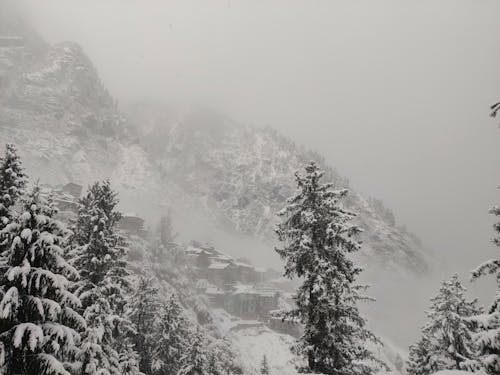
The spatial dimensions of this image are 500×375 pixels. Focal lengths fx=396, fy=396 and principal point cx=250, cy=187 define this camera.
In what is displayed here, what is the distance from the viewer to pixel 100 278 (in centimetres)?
2306

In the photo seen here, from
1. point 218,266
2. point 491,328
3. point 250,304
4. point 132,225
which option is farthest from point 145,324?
point 218,266

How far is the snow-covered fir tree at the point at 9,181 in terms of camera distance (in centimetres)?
1514

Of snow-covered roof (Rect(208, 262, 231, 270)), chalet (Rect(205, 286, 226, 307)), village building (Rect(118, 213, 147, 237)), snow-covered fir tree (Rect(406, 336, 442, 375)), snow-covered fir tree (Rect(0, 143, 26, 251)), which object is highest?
snow-covered fir tree (Rect(0, 143, 26, 251))

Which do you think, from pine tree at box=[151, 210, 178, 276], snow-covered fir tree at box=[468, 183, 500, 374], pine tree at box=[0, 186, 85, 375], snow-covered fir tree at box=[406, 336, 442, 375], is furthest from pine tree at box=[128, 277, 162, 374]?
pine tree at box=[151, 210, 178, 276]

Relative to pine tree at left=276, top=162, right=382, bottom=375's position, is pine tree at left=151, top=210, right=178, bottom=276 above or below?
below

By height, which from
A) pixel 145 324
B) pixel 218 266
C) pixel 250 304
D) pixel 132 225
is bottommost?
pixel 250 304

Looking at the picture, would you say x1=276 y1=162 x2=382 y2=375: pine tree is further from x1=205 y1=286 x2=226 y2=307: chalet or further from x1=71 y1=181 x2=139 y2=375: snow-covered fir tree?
x1=205 y1=286 x2=226 y2=307: chalet

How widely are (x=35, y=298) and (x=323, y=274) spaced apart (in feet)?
40.1

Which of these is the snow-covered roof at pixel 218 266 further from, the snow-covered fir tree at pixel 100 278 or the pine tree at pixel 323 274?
the pine tree at pixel 323 274

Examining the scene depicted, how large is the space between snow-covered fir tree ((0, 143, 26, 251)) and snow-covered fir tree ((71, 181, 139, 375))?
21.3 ft

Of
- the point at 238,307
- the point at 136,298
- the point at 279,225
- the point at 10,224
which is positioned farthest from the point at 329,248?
the point at 238,307

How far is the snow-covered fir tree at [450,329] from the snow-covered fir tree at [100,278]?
67.6 feet

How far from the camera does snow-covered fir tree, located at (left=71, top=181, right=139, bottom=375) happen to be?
21.0m

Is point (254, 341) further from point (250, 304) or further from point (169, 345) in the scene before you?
point (169, 345)
